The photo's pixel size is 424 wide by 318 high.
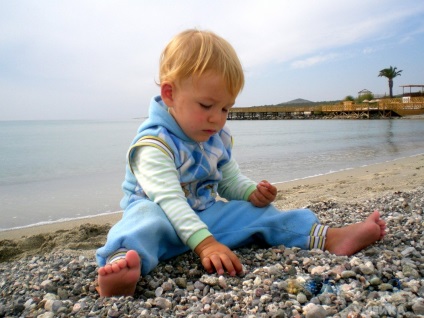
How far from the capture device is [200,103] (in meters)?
2.20

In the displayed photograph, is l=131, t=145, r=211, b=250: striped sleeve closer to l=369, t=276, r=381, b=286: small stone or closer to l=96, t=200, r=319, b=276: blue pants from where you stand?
l=96, t=200, r=319, b=276: blue pants

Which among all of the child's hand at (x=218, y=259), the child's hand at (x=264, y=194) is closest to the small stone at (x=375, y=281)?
the child's hand at (x=218, y=259)

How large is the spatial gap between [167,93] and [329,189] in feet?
12.5

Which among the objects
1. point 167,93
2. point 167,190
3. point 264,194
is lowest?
point 264,194

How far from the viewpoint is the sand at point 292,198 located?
3.56 metres

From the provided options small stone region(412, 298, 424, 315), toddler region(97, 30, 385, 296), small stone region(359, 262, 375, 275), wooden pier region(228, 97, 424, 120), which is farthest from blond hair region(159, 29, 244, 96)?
wooden pier region(228, 97, 424, 120)

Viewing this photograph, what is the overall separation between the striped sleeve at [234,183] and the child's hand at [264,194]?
155 millimetres

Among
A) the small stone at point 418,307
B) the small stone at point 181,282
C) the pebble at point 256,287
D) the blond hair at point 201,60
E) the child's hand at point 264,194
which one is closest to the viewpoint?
the small stone at point 418,307

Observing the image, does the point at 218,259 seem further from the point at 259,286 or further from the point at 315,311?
the point at 315,311

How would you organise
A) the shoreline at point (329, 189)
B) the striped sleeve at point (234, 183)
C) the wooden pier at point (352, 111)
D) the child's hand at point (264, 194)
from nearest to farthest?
the child's hand at point (264, 194)
the striped sleeve at point (234, 183)
the shoreline at point (329, 189)
the wooden pier at point (352, 111)

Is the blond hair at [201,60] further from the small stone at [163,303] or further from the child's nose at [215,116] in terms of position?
the small stone at [163,303]

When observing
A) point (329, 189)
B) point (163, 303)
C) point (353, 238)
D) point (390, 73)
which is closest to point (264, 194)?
point (353, 238)

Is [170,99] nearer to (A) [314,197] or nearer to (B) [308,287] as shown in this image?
(B) [308,287]

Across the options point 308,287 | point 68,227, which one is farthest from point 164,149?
point 68,227
